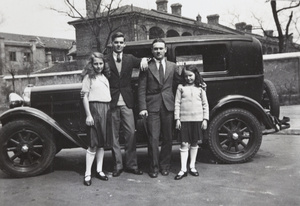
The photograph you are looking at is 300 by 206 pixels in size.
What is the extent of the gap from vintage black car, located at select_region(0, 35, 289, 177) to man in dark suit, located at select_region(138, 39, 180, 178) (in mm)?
359

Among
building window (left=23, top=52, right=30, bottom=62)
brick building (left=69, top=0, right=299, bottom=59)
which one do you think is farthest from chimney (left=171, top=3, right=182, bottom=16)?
building window (left=23, top=52, right=30, bottom=62)

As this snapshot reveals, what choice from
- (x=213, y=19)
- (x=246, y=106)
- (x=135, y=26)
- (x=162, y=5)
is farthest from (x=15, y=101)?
(x=213, y=19)

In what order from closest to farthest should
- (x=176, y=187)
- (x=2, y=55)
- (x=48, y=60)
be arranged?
(x=176, y=187) → (x=2, y=55) → (x=48, y=60)

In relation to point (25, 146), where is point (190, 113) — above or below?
above

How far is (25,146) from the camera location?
4598 millimetres

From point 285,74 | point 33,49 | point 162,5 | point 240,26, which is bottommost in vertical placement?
point 285,74

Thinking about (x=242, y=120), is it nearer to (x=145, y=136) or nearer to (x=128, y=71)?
(x=145, y=136)

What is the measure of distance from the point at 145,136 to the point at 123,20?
2430 centimetres

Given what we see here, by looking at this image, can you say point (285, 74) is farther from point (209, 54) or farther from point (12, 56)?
point (12, 56)

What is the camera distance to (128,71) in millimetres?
4516

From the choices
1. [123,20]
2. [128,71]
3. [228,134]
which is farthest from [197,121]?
[123,20]

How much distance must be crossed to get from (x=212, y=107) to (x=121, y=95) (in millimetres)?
1453

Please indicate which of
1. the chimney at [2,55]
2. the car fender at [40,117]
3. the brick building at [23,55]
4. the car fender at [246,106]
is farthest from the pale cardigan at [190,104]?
the chimney at [2,55]

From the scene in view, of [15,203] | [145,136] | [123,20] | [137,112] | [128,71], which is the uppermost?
[123,20]
